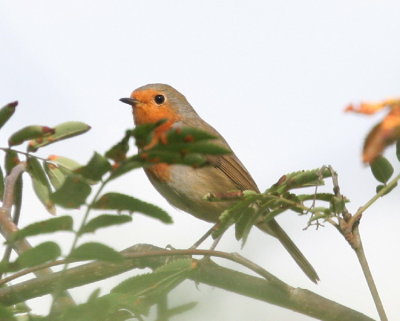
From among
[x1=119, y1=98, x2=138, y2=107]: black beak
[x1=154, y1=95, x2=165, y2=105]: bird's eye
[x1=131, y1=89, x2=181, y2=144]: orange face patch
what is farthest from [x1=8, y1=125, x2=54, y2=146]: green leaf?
[x1=154, y1=95, x2=165, y2=105]: bird's eye

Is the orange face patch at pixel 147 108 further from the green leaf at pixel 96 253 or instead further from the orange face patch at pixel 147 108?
the green leaf at pixel 96 253

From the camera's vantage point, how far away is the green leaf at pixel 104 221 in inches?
49.9

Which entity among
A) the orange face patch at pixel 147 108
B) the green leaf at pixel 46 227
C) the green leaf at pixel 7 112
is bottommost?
the green leaf at pixel 46 227

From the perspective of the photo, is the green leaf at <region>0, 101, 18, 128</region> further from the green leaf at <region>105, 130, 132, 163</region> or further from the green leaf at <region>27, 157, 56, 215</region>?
the green leaf at <region>105, 130, 132, 163</region>

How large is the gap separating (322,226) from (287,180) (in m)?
0.39

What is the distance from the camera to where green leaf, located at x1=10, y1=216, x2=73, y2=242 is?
1218mm

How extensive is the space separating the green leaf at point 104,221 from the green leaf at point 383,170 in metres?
0.81

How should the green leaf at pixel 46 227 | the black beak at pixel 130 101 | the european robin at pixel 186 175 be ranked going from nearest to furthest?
the green leaf at pixel 46 227
the european robin at pixel 186 175
the black beak at pixel 130 101

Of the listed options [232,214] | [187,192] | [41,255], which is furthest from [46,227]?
[187,192]

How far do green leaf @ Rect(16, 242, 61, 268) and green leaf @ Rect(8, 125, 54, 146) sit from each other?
427 millimetres

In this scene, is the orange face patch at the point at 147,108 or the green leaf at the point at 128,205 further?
the orange face patch at the point at 147,108

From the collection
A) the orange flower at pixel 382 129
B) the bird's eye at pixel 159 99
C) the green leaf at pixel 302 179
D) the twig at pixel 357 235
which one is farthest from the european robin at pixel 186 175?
the orange flower at pixel 382 129

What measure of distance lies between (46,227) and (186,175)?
355 centimetres

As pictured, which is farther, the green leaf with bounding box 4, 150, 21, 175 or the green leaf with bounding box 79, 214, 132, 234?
the green leaf with bounding box 4, 150, 21, 175
